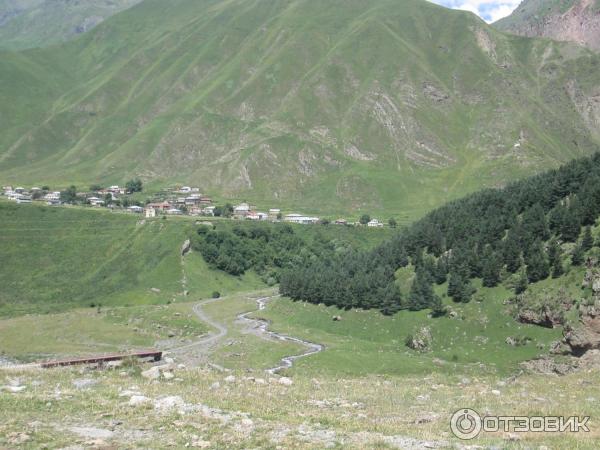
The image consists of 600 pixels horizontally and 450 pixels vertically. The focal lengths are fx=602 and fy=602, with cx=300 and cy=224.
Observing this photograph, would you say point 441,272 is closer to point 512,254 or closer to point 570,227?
point 512,254

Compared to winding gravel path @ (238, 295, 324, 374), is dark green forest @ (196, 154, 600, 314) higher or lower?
higher

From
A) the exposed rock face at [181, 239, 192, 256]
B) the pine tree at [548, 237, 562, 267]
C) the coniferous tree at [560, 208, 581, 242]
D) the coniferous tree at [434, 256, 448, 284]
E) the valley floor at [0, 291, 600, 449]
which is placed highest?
the coniferous tree at [560, 208, 581, 242]

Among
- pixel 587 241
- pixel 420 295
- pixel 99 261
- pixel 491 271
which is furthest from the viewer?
pixel 99 261

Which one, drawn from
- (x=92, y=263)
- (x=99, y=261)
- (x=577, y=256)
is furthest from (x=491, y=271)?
(x=92, y=263)

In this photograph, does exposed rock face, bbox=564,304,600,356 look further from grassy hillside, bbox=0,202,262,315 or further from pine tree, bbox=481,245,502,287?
grassy hillside, bbox=0,202,262,315

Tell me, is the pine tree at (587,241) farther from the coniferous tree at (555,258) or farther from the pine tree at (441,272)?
the pine tree at (441,272)

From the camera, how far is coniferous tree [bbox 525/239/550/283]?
7419 cm

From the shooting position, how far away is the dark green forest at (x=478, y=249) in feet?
256

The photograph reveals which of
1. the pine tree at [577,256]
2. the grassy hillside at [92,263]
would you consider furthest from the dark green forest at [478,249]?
the grassy hillside at [92,263]

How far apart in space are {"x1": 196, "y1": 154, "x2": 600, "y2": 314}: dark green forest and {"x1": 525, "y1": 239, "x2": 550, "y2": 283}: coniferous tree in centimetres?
12

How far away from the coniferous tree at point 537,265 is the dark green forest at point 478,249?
12 centimetres

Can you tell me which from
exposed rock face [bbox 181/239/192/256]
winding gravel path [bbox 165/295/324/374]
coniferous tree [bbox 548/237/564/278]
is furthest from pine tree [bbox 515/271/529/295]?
exposed rock face [bbox 181/239/192/256]

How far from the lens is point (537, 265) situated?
244ft

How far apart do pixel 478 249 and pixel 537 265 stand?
42.6ft
